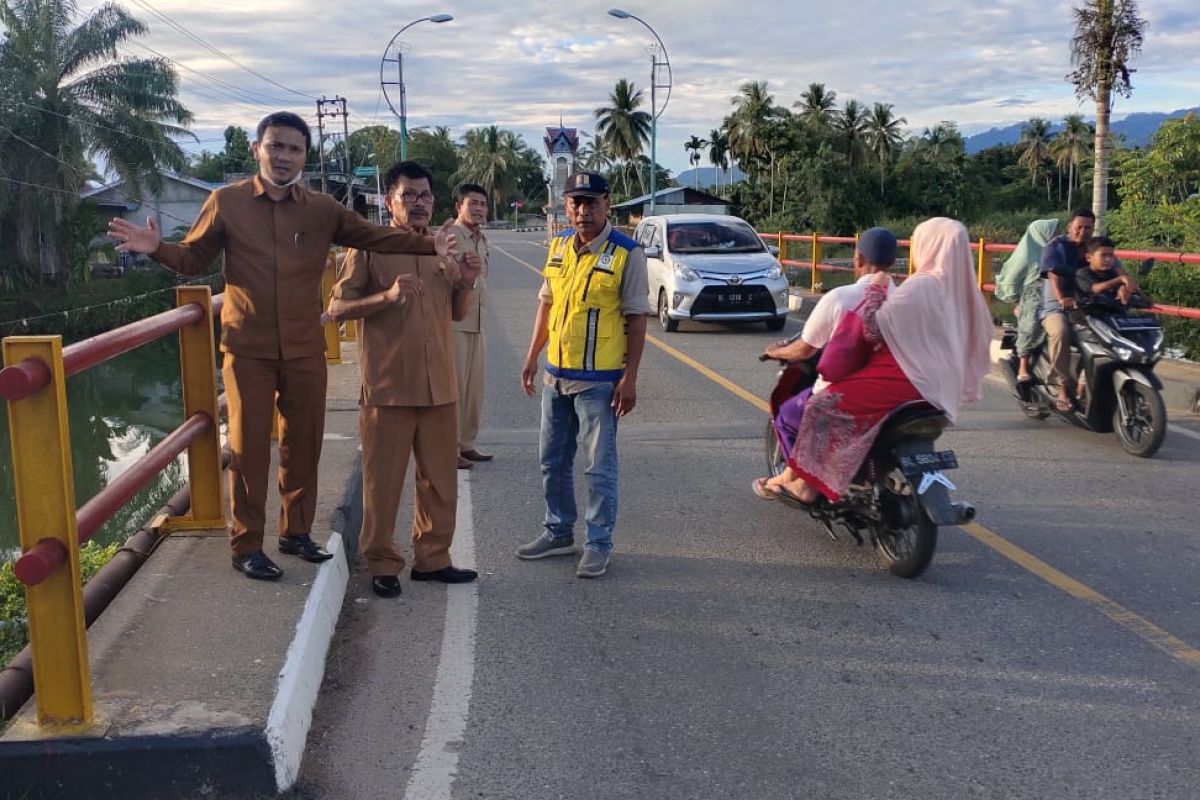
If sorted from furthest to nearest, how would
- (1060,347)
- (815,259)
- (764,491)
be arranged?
(815,259), (1060,347), (764,491)

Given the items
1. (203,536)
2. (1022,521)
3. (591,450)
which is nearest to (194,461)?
(203,536)

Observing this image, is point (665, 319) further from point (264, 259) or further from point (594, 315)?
point (264, 259)

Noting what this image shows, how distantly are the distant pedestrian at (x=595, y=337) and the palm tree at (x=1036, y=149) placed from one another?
106767 mm

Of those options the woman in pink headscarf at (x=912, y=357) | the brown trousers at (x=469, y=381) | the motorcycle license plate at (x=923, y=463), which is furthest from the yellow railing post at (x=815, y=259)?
the motorcycle license plate at (x=923, y=463)

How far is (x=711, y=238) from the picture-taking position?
17.2 metres

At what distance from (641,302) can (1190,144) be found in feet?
98.4

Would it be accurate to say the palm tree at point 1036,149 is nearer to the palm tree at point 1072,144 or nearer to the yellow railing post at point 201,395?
the palm tree at point 1072,144

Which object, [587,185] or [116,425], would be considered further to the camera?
[116,425]

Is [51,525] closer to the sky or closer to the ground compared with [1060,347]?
closer to the sky

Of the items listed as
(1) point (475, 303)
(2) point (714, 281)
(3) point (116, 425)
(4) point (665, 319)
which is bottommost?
(3) point (116, 425)

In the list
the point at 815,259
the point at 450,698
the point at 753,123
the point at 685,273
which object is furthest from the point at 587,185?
the point at 753,123

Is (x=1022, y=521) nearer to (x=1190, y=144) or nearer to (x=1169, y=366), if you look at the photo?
(x=1169, y=366)

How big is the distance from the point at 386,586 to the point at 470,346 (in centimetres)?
291

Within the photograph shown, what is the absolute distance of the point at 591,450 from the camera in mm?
5484
